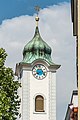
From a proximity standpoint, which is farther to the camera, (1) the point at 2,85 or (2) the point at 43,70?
(2) the point at 43,70

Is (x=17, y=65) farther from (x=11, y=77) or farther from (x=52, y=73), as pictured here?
(x=11, y=77)

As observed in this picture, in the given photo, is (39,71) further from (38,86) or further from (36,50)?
(36,50)

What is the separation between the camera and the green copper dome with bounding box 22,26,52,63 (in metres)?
68.9

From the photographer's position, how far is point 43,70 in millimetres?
67812

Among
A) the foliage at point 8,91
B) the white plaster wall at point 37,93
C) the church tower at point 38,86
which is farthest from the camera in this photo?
the white plaster wall at point 37,93

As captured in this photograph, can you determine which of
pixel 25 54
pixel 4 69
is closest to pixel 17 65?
pixel 25 54

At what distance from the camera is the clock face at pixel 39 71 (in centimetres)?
6700

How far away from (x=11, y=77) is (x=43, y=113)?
32825 mm

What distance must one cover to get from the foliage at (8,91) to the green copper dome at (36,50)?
33.0 meters

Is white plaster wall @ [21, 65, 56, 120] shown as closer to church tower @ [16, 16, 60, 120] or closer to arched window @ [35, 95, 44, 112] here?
church tower @ [16, 16, 60, 120]

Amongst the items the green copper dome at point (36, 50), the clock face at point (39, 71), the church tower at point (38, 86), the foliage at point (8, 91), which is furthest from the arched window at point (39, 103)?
the foliage at point (8, 91)

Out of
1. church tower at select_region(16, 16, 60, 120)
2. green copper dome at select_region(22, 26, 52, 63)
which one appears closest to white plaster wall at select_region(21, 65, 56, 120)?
church tower at select_region(16, 16, 60, 120)

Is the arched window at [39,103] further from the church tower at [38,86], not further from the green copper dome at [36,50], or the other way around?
the green copper dome at [36,50]

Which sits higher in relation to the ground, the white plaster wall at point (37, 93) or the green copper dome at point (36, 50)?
the green copper dome at point (36, 50)
